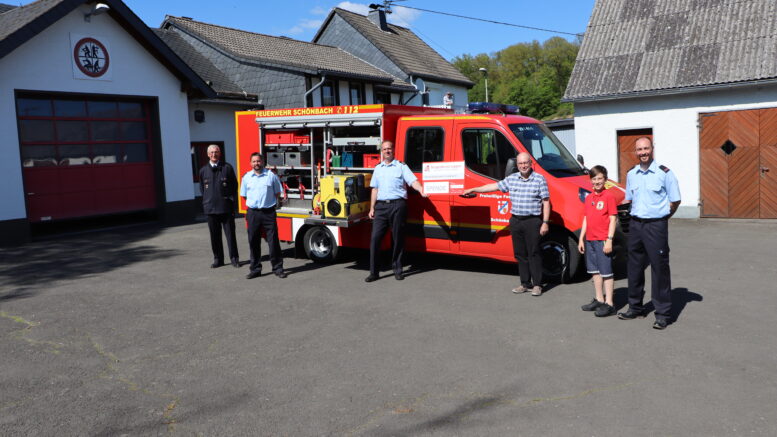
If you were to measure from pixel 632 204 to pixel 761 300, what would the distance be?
86.2 inches

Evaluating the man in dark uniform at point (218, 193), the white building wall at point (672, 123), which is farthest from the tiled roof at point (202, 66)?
the white building wall at point (672, 123)

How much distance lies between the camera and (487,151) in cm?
848

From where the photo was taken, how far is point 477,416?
13.9ft

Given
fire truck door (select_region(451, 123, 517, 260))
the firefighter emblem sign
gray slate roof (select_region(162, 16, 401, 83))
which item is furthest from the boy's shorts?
gray slate roof (select_region(162, 16, 401, 83))

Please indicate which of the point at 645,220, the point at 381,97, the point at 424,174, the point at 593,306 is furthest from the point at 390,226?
the point at 381,97

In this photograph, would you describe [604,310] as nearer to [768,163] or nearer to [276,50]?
[768,163]

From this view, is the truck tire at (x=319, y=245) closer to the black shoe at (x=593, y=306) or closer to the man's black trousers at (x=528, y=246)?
the man's black trousers at (x=528, y=246)

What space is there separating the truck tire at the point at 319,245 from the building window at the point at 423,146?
1.92m

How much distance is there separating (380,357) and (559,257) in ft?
12.0

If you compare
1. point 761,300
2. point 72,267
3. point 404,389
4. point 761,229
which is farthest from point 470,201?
point 761,229

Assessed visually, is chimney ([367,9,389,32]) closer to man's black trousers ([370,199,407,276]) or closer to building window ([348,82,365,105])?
building window ([348,82,365,105])

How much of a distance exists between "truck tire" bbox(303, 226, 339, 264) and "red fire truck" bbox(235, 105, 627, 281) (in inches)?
0.6

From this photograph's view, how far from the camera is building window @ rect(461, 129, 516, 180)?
8.34 m

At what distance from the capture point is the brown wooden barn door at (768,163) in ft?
44.1
